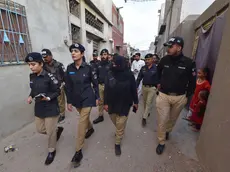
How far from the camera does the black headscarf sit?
203 cm

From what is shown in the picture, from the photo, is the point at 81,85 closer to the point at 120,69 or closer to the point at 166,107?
the point at 120,69

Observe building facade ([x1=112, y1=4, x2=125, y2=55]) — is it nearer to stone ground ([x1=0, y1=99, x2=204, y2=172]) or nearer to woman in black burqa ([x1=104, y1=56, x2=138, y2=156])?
stone ground ([x1=0, y1=99, x2=204, y2=172])

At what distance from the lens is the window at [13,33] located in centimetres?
271

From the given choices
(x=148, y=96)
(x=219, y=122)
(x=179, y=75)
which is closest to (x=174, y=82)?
(x=179, y=75)

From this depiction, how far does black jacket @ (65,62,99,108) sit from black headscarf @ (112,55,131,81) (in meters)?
0.41

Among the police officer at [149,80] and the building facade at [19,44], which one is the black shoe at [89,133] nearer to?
the police officer at [149,80]

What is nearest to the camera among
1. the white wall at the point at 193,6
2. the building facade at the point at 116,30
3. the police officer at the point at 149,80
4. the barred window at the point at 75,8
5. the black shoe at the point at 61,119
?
the police officer at the point at 149,80

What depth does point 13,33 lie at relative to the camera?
2920 mm

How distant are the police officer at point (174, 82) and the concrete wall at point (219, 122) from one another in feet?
1.21

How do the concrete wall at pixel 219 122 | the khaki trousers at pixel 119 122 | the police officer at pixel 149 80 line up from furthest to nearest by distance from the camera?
the police officer at pixel 149 80 → the khaki trousers at pixel 119 122 → the concrete wall at pixel 219 122

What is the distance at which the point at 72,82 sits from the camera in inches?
87.0

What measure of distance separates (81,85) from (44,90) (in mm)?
549

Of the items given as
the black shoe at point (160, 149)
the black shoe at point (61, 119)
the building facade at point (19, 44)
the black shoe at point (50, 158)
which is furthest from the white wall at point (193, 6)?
the black shoe at point (50, 158)

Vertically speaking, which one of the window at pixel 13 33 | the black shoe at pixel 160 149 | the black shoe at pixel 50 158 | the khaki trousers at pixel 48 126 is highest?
the window at pixel 13 33
